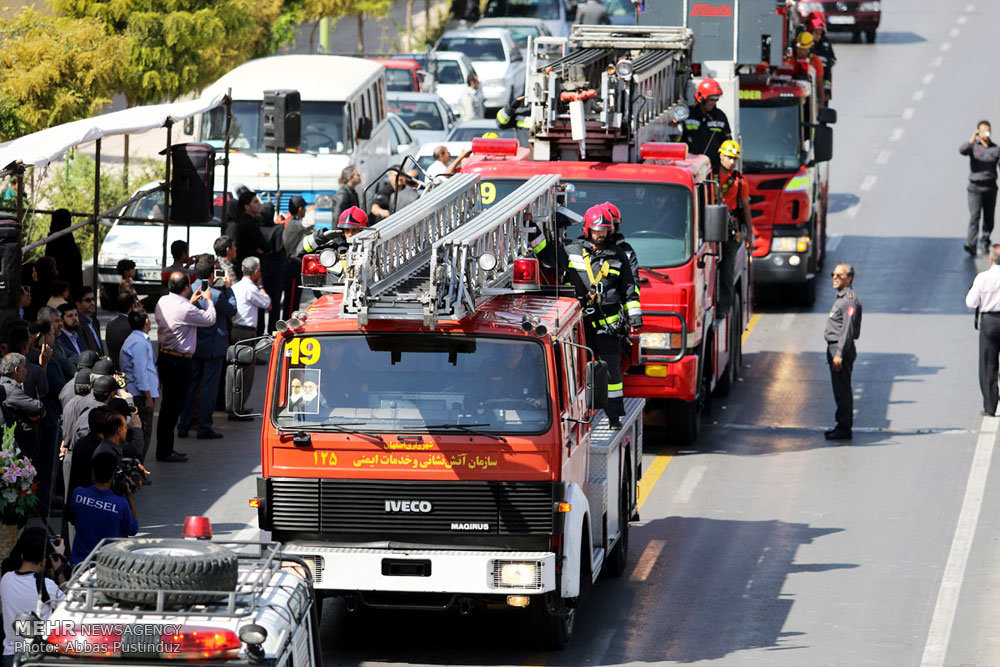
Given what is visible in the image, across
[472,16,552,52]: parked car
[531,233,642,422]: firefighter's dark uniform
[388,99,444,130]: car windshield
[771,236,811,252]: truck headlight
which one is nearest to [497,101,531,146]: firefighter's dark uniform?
[531,233,642,422]: firefighter's dark uniform

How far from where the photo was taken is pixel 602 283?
1372 centimetres

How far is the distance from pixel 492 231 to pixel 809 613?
11.2ft

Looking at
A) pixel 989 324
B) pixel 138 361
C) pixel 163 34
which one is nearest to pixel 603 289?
pixel 138 361

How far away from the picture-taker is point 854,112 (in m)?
42.2

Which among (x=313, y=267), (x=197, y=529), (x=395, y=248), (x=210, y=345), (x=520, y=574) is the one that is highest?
(x=395, y=248)

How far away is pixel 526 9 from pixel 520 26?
268 centimetres

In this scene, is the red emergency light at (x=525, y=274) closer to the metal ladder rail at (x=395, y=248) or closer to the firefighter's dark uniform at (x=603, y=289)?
the metal ladder rail at (x=395, y=248)

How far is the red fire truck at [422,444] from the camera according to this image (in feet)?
34.2

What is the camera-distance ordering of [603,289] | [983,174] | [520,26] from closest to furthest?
[603,289] → [983,174] → [520,26]

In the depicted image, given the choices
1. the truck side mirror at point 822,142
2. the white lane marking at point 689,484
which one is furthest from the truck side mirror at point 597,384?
the truck side mirror at point 822,142

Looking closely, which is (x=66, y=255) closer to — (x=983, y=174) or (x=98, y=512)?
(x=98, y=512)

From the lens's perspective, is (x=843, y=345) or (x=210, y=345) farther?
(x=843, y=345)

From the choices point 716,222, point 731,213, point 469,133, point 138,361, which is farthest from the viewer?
point 469,133

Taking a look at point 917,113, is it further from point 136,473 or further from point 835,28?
point 136,473
